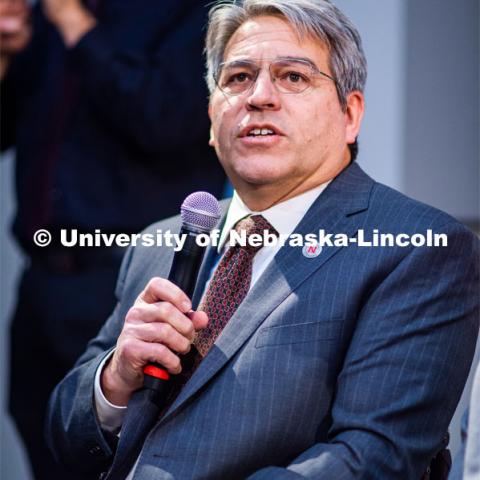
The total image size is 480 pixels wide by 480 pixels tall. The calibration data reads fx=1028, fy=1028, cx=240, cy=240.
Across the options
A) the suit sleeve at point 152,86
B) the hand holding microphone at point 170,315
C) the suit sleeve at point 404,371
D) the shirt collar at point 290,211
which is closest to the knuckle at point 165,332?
the hand holding microphone at point 170,315

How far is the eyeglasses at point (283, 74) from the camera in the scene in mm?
2539

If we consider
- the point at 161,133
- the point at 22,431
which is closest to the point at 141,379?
the point at 161,133

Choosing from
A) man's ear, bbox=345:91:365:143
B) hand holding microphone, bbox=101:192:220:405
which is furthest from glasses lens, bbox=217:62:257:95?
hand holding microphone, bbox=101:192:220:405

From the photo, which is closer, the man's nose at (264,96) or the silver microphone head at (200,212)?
the silver microphone head at (200,212)

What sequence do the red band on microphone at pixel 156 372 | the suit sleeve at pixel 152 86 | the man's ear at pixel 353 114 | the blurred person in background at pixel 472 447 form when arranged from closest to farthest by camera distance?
the blurred person in background at pixel 472 447 → the red band on microphone at pixel 156 372 → the man's ear at pixel 353 114 → the suit sleeve at pixel 152 86

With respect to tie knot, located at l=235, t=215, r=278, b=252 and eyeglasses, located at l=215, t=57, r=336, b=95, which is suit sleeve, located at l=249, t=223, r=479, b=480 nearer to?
tie knot, located at l=235, t=215, r=278, b=252

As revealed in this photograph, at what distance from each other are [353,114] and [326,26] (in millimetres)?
250

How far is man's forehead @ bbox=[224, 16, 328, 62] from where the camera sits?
255cm

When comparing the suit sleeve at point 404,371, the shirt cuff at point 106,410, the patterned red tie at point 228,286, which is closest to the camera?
the suit sleeve at point 404,371

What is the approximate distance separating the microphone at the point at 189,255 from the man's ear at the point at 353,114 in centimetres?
54

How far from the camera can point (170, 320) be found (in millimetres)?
2174

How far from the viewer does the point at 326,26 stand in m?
2.53

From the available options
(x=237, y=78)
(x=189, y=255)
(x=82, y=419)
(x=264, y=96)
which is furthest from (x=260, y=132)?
(x=82, y=419)

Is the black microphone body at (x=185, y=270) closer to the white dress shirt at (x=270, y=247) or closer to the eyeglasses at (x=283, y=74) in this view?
the white dress shirt at (x=270, y=247)
